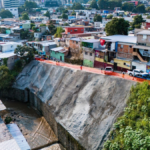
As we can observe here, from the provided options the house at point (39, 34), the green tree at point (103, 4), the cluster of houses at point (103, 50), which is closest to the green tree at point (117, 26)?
the cluster of houses at point (103, 50)

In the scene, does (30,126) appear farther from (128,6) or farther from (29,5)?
(29,5)

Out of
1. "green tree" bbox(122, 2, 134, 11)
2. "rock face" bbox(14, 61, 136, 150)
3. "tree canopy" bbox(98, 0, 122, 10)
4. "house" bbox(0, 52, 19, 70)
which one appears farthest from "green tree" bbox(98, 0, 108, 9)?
"rock face" bbox(14, 61, 136, 150)

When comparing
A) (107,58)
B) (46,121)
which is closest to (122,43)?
(107,58)

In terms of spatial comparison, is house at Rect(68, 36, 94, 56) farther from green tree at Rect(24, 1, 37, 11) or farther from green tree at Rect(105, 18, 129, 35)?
green tree at Rect(24, 1, 37, 11)

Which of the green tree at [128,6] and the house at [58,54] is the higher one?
the green tree at [128,6]

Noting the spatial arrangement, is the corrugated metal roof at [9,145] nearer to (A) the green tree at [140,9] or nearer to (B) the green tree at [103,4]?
(A) the green tree at [140,9]

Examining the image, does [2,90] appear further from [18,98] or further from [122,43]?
[122,43]

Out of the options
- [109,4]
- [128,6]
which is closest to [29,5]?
[109,4]
